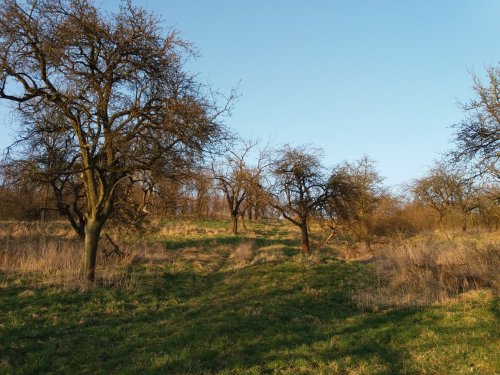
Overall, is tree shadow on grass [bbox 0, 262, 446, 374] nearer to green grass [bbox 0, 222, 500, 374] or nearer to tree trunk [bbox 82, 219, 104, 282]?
green grass [bbox 0, 222, 500, 374]

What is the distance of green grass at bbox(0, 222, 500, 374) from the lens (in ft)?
20.7

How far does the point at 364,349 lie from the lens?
7.07 meters

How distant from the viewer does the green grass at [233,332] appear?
6324 mm

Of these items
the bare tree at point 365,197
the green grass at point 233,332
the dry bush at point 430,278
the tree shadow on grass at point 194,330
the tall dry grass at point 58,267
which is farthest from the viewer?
the bare tree at point 365,197

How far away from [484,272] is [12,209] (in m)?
19.1

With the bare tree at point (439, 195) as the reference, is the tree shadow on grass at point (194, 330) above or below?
below

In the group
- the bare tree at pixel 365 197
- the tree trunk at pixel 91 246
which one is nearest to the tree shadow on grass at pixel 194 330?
the tree trunk at pixel 91 246

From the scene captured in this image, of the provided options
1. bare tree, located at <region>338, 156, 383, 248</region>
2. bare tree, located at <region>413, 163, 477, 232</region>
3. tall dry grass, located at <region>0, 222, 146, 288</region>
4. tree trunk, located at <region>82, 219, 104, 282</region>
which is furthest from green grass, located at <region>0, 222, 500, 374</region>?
bare tree, located at <region>413, 163, 477, 232</region>

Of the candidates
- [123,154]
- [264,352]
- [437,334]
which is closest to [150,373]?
[264,352]

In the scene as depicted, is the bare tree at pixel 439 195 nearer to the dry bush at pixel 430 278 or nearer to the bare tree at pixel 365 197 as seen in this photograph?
the bare tree at pixel 365 197

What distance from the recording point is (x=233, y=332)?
8.00 metres

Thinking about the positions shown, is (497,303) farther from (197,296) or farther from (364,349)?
(197,296)

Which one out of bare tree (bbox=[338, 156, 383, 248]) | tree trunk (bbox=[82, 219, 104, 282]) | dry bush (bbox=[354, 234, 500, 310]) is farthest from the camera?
bare tree (bbox=[338, 156, 383, 248])

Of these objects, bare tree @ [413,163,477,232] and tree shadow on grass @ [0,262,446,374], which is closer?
tree shadow on grass @ [0,262,446,374]
